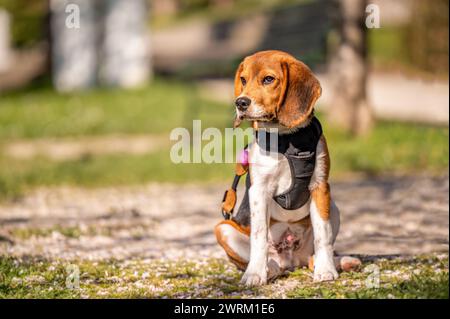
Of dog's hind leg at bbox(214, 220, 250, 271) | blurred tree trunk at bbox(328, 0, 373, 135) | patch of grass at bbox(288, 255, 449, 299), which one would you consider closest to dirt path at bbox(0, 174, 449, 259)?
patch of grass at bbox(288, 255, 449, 299)

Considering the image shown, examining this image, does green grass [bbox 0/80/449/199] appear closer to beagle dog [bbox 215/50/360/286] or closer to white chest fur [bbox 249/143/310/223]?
beagle dog [bbox 215/50/360/286]

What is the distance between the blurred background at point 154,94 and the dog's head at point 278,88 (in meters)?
5.84

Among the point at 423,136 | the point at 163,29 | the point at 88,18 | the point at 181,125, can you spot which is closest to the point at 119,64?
the point at 88,18

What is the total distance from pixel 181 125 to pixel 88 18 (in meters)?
4.56

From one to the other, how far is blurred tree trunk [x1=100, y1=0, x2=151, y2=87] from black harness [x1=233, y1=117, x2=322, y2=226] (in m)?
13.8

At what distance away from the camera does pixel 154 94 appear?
1805cm

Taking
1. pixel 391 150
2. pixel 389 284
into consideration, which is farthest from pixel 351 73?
pixel 389 284

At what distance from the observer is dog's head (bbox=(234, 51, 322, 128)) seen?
17.7 ft

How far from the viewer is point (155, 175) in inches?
471

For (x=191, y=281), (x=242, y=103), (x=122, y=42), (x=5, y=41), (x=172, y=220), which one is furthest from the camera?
(x=5, y=41)

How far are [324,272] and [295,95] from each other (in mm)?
1208

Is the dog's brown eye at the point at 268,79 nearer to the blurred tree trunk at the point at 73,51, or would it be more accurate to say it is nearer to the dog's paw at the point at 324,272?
the dog's paw at the point at 324,272

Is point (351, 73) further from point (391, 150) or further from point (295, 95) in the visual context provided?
point (295, 95)

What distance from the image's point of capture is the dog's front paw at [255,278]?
560cm
